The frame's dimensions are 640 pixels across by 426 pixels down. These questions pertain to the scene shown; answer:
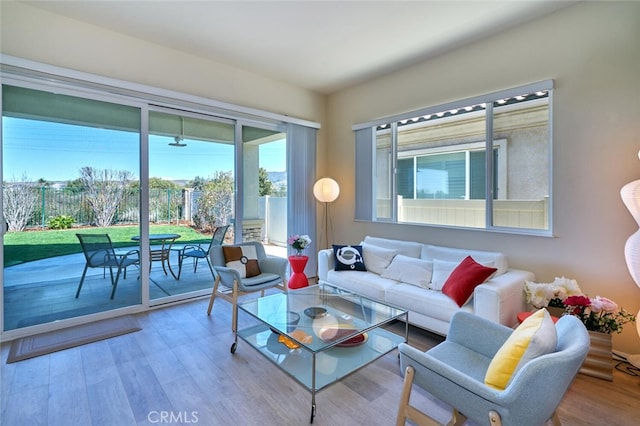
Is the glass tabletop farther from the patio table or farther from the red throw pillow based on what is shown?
the patio table

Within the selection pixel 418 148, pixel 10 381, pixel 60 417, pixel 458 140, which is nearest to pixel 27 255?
pixel 10 381

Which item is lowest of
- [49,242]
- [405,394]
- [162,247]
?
[405,394]

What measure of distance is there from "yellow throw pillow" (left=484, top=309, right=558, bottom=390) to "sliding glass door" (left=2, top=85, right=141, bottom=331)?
353cm

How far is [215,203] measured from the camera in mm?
3949

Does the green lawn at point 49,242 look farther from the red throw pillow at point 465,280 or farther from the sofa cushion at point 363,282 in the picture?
the red throw pillow at point 465,280

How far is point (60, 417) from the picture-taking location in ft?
5.70

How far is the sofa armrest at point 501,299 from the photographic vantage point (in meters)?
2.28

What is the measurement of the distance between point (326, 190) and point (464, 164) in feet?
6.17

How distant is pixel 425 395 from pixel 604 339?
4.73 feet

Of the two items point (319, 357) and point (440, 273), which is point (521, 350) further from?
point (440, 273)

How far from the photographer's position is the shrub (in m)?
2.91

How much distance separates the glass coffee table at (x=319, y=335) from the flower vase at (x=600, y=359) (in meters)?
1.34

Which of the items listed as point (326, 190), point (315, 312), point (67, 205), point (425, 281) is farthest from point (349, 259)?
point (67, 205)

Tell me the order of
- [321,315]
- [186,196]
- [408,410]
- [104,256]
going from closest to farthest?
[408,410] < [321,315] < [104,256] < [186,196]
